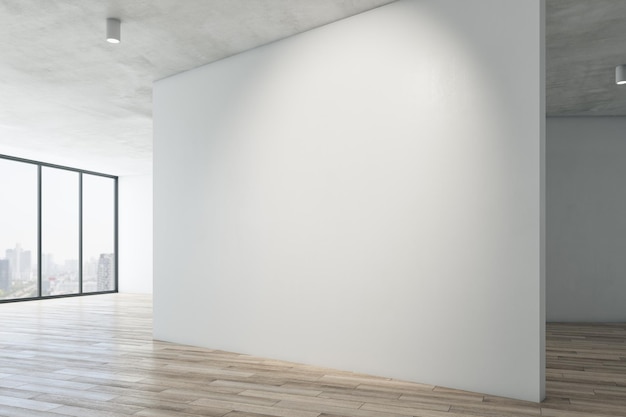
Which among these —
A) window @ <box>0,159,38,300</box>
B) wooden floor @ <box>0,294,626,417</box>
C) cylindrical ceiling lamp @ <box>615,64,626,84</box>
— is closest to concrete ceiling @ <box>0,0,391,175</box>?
window @ <box>0,159,38,300</box>

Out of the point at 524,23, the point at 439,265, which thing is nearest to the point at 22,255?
the point at 439,265

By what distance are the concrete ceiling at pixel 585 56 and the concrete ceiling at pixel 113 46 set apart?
1.60 meters

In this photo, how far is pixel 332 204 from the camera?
14.1 ft

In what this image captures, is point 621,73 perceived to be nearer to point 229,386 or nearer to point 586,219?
point 586,219

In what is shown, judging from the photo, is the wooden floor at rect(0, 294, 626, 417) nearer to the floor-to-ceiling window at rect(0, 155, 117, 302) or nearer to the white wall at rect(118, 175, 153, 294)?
the floor-to-ceiling window at rect(0, 155, 117, 302)

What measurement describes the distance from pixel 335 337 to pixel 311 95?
195 cm

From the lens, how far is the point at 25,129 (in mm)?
7965

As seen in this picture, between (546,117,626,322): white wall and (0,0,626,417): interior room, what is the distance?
0.62 metres

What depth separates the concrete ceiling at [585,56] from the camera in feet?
13.8

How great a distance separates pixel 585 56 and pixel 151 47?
13.2 feet

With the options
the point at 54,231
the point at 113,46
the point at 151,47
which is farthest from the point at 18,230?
the point at 151,47

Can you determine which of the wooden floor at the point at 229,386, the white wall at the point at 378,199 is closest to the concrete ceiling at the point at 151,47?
the white wall at the point at 378,199

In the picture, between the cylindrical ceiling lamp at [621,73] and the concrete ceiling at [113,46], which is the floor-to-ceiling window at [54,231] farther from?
the cylindrical ceiling lamp at [621,73]

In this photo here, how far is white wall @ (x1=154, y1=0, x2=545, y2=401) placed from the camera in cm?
346
